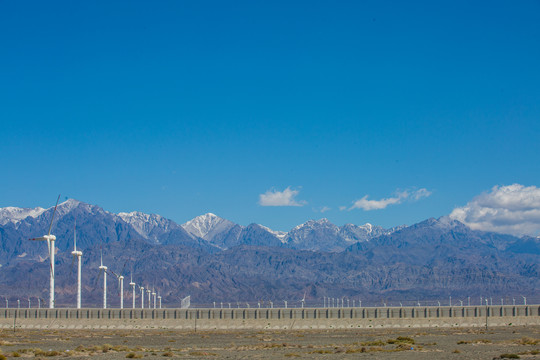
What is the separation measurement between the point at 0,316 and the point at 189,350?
68.9 meters

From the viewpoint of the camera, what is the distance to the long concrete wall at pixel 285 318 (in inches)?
4230

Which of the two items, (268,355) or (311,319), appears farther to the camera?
(311,319)

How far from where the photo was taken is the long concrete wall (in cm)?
10744

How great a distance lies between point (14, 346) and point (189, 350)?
1582 centimetres

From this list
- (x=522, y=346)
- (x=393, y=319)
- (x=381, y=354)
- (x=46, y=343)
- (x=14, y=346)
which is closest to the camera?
(x=381, y=354)

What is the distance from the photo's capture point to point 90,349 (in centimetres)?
5728

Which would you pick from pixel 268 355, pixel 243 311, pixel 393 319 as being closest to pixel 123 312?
pixel 243 311

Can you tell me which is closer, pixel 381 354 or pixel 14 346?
pixel 381 354

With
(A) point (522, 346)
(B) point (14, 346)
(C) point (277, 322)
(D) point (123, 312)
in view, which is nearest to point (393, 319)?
(C) point (277, 322)

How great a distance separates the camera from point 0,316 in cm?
11638

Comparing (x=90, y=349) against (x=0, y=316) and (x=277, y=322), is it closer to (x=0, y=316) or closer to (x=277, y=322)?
(x=277, y=322)

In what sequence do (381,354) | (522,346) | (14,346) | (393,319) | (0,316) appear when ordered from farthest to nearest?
(0,316) → (393,319) → (14,346) → (522,346) → (381,354)

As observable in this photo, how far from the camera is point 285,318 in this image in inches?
4353

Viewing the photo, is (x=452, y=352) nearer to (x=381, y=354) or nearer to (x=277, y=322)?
(x=381, y=354)
